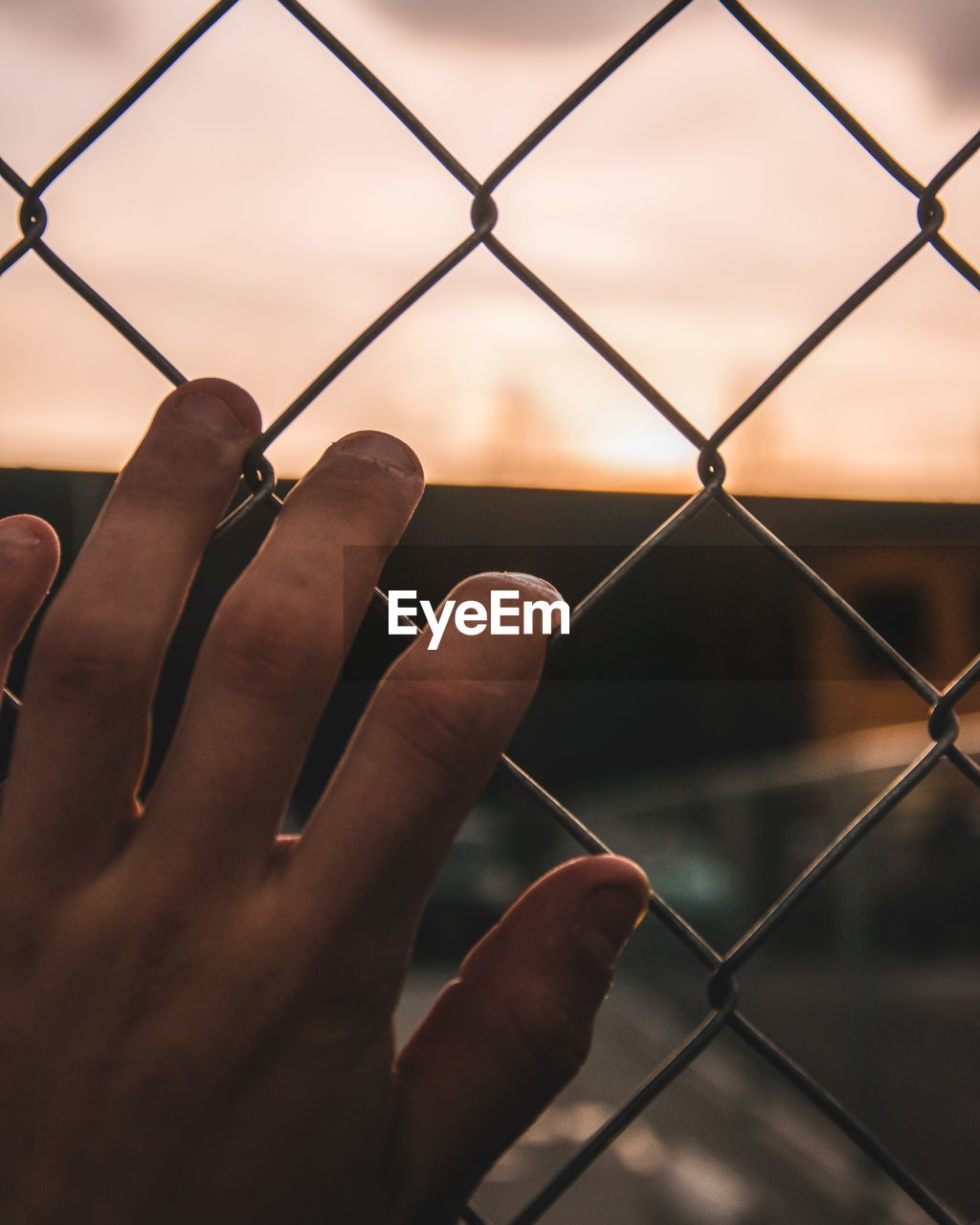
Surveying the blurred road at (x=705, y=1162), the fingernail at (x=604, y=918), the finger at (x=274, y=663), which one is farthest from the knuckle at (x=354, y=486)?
the blurred road at (x=705, y=1162)

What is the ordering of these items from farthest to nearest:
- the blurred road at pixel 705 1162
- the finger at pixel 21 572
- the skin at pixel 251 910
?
the blurred road at pixel 705 1162, the finger at pixel 21 572, the skin at pixel 251 910

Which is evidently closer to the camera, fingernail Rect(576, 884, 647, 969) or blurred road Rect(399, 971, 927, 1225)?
fingernail Rect(576, 884, 647, 969)

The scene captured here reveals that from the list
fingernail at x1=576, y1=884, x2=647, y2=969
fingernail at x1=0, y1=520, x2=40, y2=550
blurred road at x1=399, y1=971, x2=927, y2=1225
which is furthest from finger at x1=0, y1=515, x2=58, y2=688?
blurred road at x1=399, y1=971, x2=927, y2=1225

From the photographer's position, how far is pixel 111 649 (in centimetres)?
50

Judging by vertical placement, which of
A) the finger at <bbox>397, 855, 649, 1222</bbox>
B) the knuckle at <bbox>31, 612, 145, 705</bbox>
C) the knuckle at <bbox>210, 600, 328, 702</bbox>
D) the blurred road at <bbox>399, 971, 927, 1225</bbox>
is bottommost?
the finger at <bbox>397, 855, 649, 1222</bbox>

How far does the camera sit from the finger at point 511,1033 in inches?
19.8

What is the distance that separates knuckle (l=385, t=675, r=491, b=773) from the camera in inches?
19.6

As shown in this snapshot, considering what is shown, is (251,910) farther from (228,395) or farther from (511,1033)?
(228,395)

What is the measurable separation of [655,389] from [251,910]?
0.35 meters

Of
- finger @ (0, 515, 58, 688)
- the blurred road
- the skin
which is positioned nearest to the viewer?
the skin

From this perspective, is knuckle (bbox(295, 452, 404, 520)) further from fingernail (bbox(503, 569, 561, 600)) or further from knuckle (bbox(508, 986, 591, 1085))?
knuckle (bbox(508, 986, 591, 1085))

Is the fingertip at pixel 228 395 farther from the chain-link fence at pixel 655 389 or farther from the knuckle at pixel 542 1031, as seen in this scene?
the knuckle at pixel 542 1031

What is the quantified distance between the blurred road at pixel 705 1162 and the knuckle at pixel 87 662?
467 cm

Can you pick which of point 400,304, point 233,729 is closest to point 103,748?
point 233,729
